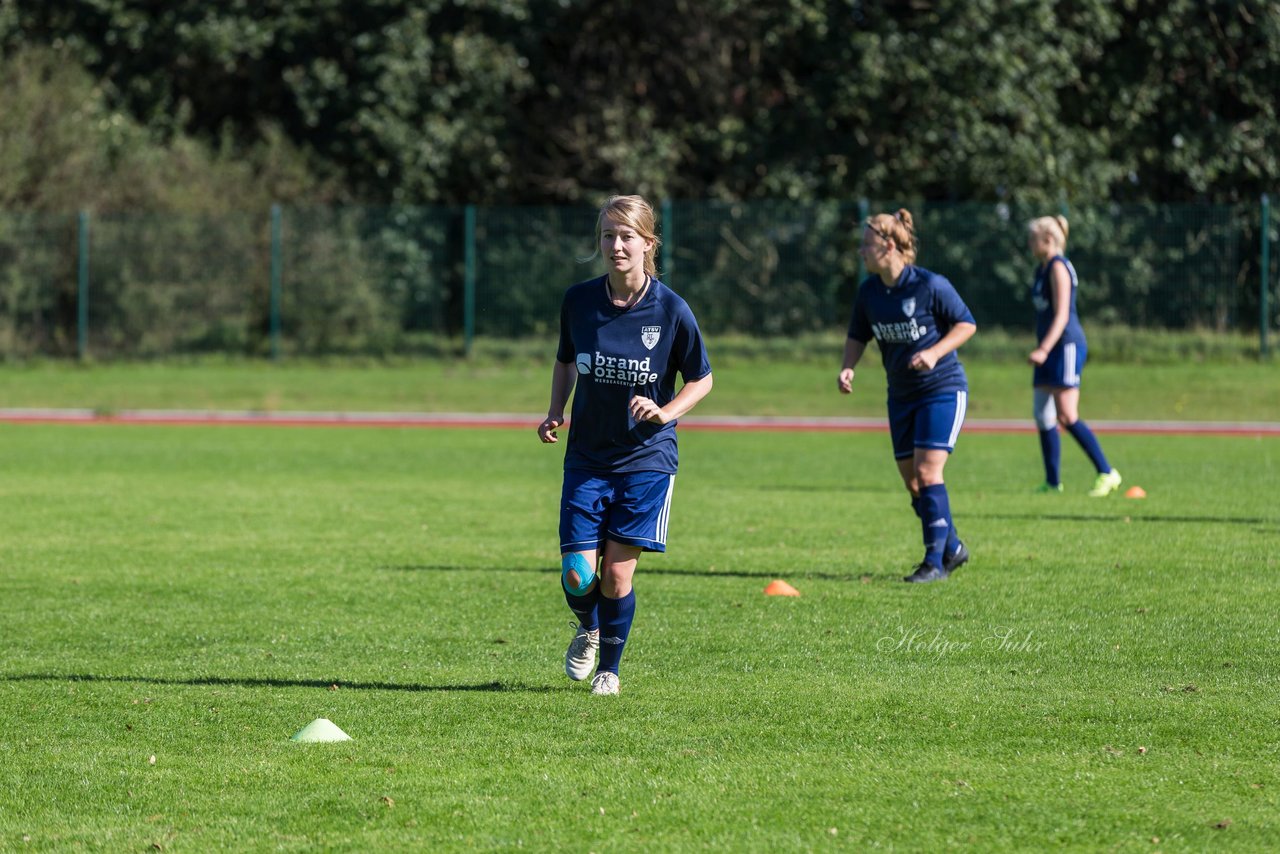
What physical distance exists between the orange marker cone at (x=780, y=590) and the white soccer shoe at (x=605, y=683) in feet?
7.77

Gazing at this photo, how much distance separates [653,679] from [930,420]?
3.28m

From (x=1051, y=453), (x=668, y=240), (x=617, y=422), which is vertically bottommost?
(x=1051, y=453)

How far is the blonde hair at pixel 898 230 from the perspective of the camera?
30.1 ft

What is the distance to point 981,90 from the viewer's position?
2912cm

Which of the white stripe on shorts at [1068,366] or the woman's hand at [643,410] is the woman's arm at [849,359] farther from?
the white stripe on shorts at [1068,366]

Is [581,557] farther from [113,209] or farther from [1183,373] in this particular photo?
[113,209]

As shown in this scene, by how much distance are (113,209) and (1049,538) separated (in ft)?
76.8

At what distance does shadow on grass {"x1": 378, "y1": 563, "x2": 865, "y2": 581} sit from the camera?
9.46 meters

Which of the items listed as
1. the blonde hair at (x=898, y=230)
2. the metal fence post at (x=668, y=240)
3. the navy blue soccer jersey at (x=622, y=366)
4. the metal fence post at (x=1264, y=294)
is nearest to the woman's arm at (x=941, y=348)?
the blonde hair at (x=898, y=230)

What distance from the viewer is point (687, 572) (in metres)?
9.69

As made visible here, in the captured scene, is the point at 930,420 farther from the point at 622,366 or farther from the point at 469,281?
the point at 469,281

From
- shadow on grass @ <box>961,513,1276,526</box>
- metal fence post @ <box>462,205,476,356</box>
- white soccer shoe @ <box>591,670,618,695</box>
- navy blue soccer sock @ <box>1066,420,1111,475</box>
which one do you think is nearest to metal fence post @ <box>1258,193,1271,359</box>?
metal fence post @ <box>462,205,476,356</box>

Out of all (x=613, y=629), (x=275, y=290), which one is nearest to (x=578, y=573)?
(x=613, y=629)

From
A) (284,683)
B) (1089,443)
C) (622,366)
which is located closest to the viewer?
(622,366)
